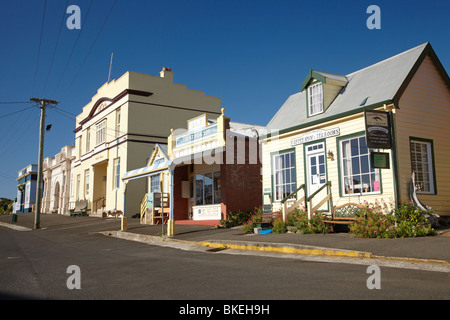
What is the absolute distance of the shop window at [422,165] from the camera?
517 inches

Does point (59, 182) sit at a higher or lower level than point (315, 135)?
higher

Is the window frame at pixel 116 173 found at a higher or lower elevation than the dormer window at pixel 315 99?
lower

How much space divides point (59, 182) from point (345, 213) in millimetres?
40020

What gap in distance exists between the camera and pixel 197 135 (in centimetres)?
1977

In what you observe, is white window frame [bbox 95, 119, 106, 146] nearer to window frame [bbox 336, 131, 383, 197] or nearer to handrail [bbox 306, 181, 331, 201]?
handrail [bbox 306, 181, 331, 201]

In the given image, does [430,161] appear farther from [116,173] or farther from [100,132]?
[100,132]

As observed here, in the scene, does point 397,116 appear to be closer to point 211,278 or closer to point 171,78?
point 211,278

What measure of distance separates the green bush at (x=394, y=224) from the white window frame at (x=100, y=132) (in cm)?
2641

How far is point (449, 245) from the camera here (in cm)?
904

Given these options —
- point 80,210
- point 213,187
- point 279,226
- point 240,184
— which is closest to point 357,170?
point 279,226

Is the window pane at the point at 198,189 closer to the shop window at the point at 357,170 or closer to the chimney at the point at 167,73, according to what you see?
the shop window at the point at 357,170

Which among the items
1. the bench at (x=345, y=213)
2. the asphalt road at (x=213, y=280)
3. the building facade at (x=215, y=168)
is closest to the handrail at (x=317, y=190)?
the bench at (x=345, y=213)
